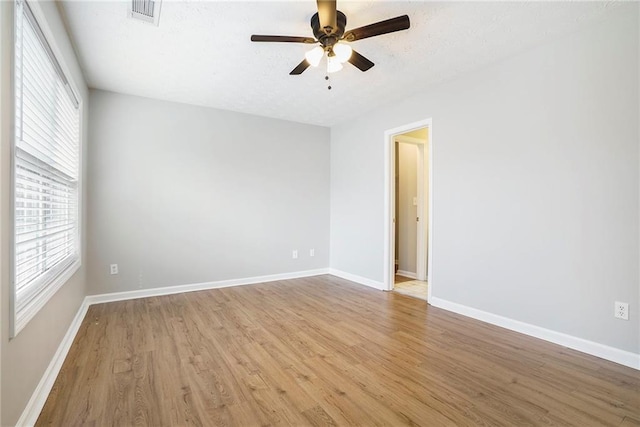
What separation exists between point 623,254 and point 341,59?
8.03 feet

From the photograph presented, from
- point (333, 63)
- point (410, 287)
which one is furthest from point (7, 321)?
point (410, 287)

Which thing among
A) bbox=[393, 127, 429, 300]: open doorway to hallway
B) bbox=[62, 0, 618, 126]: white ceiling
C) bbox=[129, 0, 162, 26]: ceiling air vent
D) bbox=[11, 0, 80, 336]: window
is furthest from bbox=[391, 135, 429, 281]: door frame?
bbox=[11, 0, 80, 336]: window

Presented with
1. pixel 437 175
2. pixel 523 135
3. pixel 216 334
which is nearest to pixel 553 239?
pixel 523 135

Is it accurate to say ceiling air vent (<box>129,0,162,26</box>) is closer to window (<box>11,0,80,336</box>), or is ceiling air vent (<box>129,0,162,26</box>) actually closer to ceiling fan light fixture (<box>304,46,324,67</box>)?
window (<box>11,0,80,336</box>)

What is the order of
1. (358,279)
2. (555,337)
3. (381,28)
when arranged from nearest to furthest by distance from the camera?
(381,28)
(555,337)
(358,279)

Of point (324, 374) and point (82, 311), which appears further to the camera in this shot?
point (82, 311)

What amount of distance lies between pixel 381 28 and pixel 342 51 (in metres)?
0.31

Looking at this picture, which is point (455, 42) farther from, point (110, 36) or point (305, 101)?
point (110, 36)

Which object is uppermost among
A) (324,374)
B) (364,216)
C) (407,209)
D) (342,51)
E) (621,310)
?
(342,51)

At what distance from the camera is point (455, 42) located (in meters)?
2.57

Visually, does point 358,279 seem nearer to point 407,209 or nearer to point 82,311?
point 407,209

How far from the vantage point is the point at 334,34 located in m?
2.11

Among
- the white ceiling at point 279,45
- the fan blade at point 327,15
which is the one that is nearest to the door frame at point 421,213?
the white ceiling at point 279,45

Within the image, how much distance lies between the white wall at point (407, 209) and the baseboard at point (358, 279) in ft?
3.36
